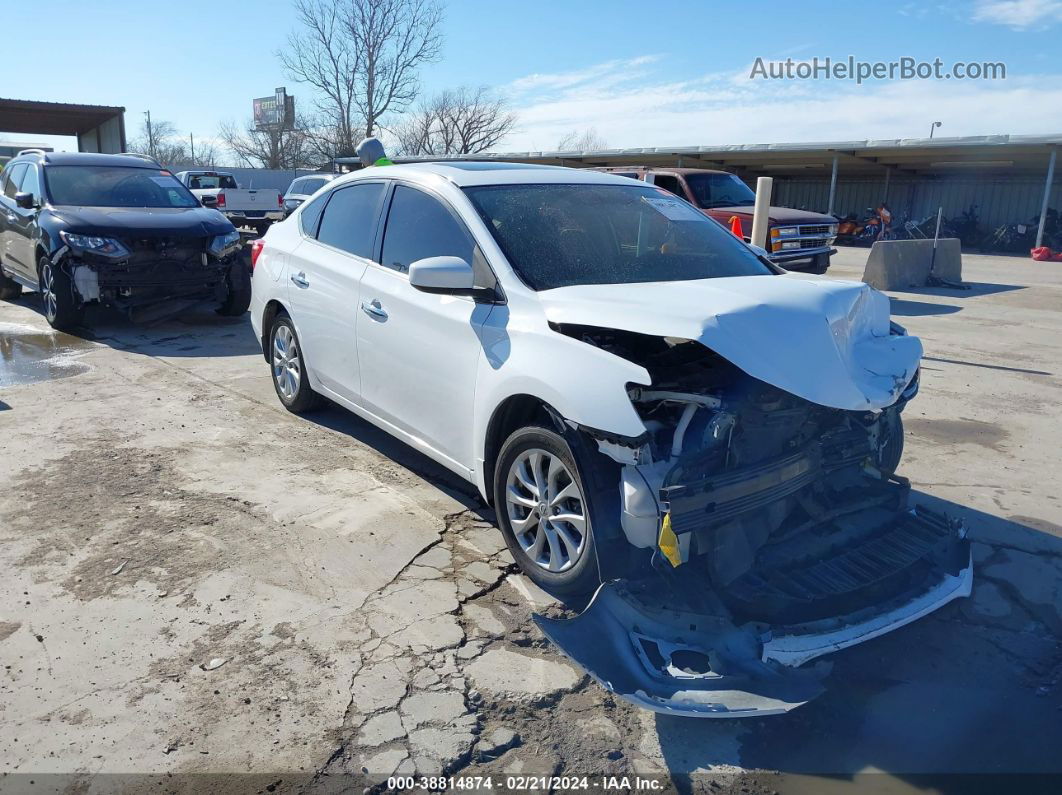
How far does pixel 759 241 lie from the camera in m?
9.24

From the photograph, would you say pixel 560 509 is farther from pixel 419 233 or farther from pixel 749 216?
pixel 749 216

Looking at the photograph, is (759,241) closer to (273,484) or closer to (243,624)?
(273,484)

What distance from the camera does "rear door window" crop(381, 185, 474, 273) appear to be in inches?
158

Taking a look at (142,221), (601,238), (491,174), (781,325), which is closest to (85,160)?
(142,221)

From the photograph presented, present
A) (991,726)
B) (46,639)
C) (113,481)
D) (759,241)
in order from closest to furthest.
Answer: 1. (991,726)
2. (46,639)
3. (113,481)
4. (759,241)

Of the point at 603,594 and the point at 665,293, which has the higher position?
the point at 665,293

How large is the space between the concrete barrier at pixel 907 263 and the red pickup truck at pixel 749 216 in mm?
1463

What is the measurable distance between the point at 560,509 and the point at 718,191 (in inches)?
423

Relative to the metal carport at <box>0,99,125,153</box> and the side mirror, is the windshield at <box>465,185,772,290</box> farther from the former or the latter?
the metal carport at <box>0,99,125,153</box>

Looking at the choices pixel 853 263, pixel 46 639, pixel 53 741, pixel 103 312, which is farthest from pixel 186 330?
pixel 853 263

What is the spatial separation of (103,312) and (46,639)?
309 inches

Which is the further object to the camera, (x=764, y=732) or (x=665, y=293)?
(x=665, y=293)

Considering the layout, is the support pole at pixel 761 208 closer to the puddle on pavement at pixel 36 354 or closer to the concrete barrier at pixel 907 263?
the concrete barrier at pixel 907 263

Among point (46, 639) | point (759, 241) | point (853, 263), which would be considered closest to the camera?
point (46, 639)
